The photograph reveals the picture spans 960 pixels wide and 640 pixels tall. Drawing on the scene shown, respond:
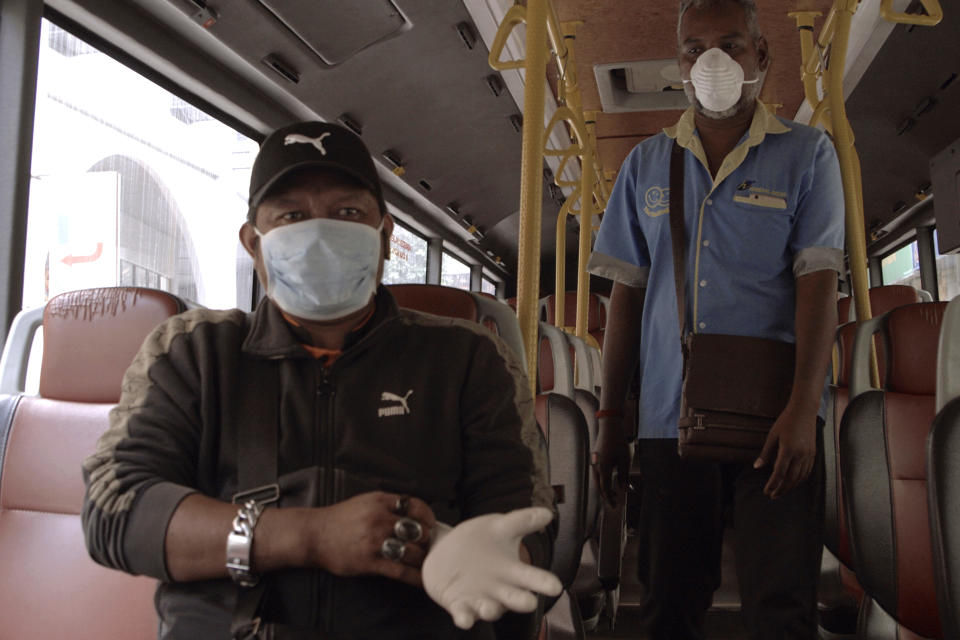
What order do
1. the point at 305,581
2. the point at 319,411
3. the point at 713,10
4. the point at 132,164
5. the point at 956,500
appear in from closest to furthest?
1. the point at 305,581
2. the point at 319,411
3. the point at 956,500
4. the point at 713,10
5. the point at 132,164

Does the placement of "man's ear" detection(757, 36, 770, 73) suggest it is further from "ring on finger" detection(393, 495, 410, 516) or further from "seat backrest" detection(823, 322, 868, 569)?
"seat backrest" detection(823, 322, 868, 569)

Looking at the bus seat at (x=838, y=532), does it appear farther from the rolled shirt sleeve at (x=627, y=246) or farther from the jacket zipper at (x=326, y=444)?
the jacket zipper at (x=326, y=444)

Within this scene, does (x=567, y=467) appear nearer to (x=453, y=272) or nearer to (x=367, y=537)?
(x=367, y=537)

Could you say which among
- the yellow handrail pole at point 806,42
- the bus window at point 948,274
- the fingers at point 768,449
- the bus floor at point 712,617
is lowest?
the bus floor at point 712,617

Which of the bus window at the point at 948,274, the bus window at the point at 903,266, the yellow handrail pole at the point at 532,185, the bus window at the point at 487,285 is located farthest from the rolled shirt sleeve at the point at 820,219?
the bus window at the point at 487,285

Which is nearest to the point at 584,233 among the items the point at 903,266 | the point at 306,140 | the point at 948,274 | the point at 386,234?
the point at 386,234

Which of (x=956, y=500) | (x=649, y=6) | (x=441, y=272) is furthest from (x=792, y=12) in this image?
(x=441, y=272)

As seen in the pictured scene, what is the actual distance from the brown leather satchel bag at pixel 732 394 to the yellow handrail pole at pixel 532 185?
2.58 ft

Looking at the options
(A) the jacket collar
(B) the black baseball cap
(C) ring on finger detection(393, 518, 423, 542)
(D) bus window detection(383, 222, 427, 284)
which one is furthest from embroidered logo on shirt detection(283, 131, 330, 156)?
(D) bus window detection(383, 222, 427, 284)

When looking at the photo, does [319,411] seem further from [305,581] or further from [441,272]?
[441,272]

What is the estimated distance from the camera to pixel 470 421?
4.31 ft

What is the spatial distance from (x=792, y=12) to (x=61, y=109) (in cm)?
369

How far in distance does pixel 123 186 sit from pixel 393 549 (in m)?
3.27

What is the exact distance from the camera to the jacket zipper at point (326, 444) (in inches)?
45.8
